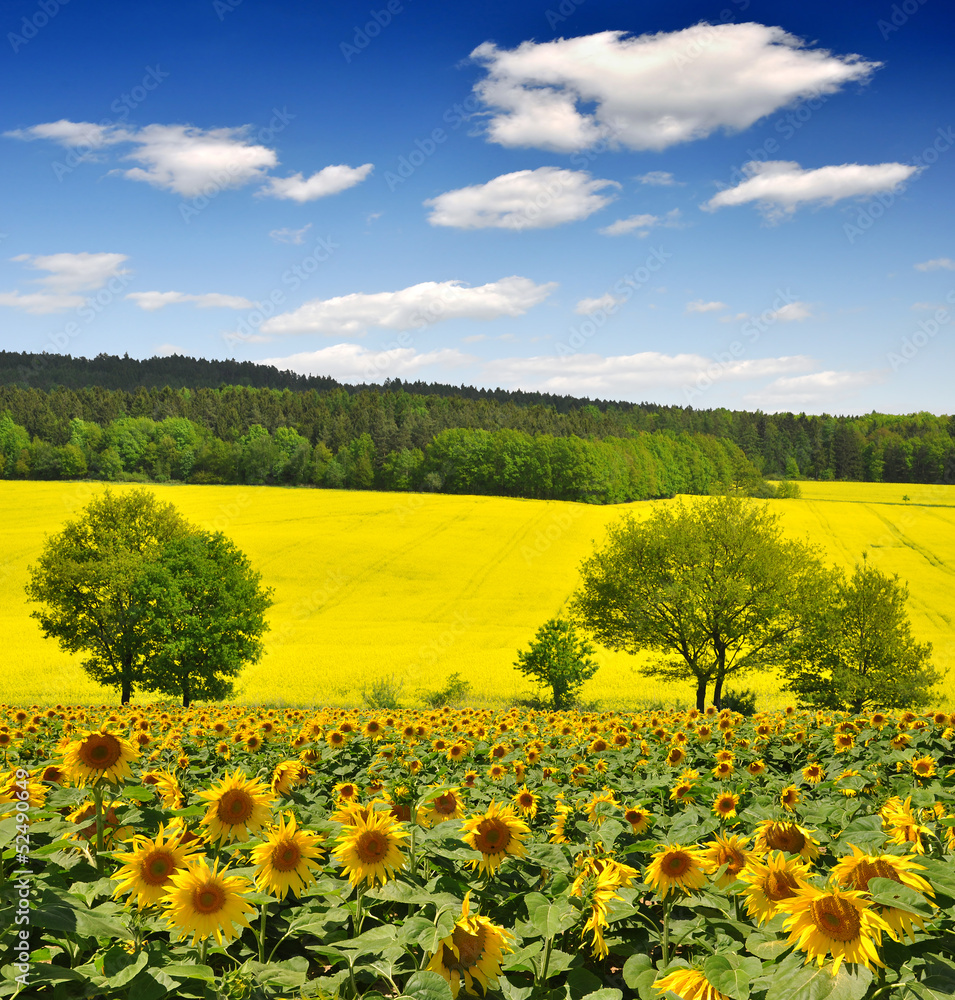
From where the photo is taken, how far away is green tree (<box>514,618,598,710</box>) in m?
26.9

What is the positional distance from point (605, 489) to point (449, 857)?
9084 cm

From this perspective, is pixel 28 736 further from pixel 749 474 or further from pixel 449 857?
pixel 749 474

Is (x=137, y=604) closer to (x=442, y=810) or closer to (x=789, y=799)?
(x=442, y=810)

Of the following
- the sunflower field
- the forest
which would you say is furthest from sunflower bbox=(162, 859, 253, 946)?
the forest

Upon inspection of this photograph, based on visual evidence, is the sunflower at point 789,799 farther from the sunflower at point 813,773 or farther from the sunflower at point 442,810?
the sunflower at point 442,810

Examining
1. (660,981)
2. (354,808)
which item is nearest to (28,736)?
(354,808)

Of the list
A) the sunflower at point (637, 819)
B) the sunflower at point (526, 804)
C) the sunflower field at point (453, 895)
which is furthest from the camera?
the sunflower at point (526, 804)

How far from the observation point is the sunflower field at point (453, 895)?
1830 mm

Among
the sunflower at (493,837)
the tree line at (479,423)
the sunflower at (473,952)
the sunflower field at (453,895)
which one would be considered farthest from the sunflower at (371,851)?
the tree line at (479,423)

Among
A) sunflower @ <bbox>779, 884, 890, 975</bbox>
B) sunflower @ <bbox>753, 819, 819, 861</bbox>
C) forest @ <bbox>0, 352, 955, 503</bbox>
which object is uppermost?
forest @ <bbox>0, 352, 955, 503</bbox>

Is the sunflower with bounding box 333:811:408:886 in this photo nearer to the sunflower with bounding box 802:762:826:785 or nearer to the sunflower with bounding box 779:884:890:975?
the sunflower with bounding box 779:884:890:975

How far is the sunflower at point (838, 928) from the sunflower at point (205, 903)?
160 centimetres

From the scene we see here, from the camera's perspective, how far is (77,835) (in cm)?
290

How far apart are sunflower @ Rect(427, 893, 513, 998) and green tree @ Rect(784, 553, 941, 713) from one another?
25643mm
